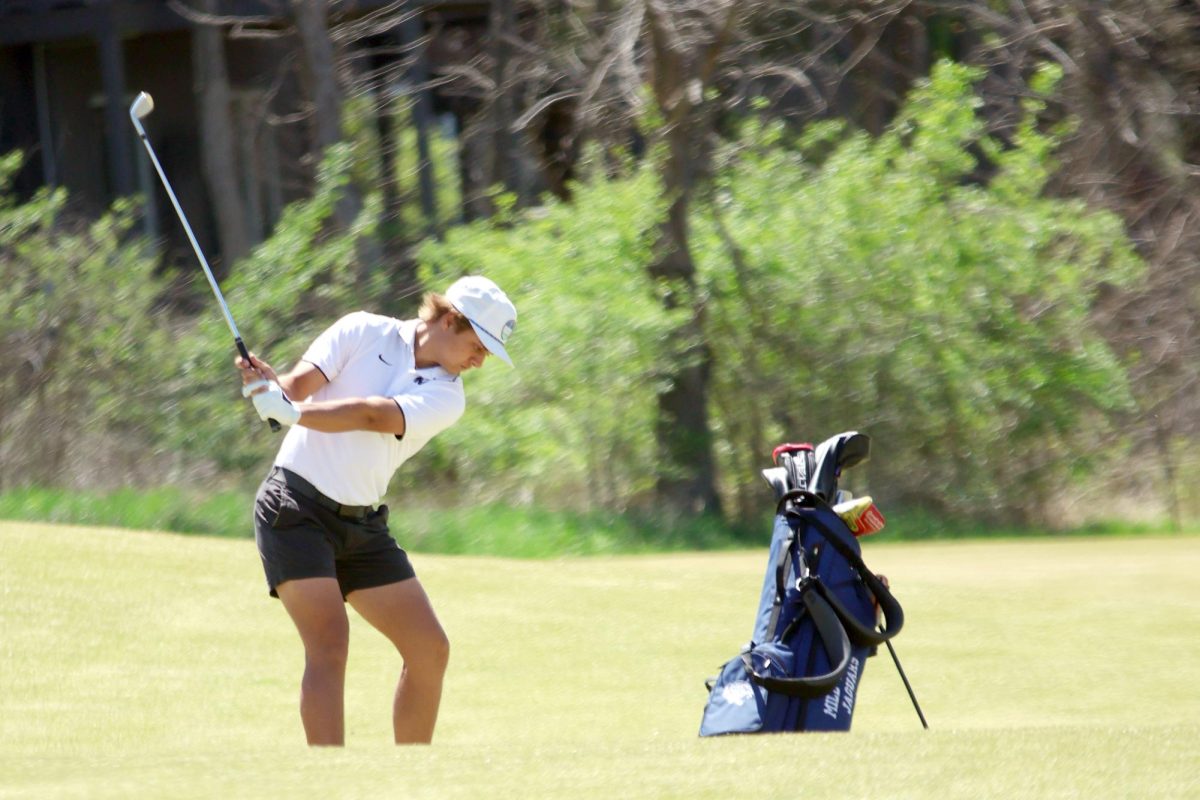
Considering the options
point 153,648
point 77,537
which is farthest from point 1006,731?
point 77,537

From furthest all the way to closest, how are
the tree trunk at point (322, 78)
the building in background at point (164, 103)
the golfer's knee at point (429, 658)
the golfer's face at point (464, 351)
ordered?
the building in background at point (164, 103), the tree trunk at point (322, 78), the golfer's knee at point (429, 658), the golfer's face at point (464, 351)

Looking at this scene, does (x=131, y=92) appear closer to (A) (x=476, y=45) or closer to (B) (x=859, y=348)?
(A) (x=476, y=45)

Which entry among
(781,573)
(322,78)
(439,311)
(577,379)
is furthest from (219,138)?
(781,573)

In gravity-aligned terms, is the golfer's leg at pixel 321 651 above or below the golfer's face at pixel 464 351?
below

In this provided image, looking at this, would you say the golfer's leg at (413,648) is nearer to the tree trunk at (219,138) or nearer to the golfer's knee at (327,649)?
the golfer's knee at (327,649)

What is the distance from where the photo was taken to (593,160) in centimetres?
1333

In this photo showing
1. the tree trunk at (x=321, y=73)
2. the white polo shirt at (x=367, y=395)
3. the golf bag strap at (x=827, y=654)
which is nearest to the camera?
the golf bag strap at (x=827, y=654)

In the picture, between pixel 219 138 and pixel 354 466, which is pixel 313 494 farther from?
pixel 219 138

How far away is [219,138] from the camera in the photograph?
669 inches

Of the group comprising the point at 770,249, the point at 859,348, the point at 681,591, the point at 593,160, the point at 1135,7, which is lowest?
the point at 681,591

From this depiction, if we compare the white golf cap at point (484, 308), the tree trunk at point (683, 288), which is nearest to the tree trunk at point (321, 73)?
the tree trunk at point (683, 288)

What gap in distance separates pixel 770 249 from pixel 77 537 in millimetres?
5906

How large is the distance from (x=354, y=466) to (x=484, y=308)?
56cm

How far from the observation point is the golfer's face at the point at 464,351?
464 cm
